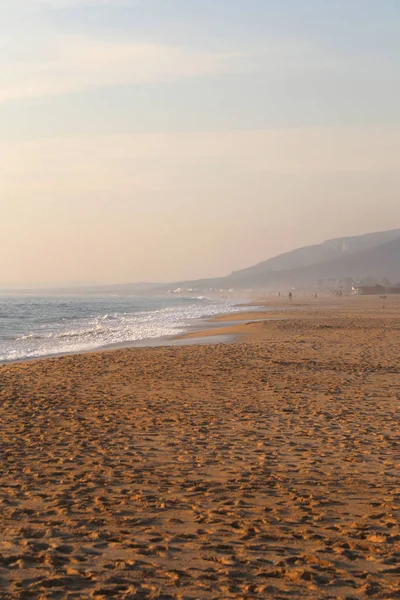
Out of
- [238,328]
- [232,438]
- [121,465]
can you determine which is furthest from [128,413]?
[238,328]

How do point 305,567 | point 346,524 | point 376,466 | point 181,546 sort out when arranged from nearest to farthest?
point 305,567
point 181,546
point 346,524
point 376,466

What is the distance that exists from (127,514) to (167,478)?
1442mm

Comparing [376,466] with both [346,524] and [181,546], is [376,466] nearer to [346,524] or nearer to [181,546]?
[346,524]

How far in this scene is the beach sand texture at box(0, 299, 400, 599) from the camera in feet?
18.2

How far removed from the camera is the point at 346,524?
269 inches

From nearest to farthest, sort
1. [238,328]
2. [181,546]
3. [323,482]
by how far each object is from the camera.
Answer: [181,546], [323,482], [238,328]

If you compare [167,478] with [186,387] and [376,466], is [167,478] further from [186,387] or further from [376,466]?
[186,387]

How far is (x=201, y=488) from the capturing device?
26.4 ft

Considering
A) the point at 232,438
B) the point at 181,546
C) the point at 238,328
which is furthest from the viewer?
the point at 238,328

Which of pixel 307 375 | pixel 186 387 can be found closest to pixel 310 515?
pixel 186 387

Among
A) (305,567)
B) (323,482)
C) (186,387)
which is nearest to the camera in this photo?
(305,567)

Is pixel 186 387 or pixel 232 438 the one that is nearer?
pixel 232 438

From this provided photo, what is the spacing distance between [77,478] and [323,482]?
10.8 ft

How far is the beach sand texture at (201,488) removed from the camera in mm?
5539
